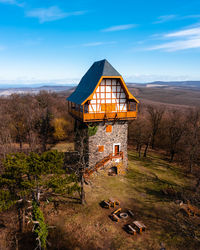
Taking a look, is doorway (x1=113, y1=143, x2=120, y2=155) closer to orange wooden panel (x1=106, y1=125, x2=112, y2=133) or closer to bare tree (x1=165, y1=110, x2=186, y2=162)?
orange wooden panel (x1=106, y1=125, x2=112, y2=133)

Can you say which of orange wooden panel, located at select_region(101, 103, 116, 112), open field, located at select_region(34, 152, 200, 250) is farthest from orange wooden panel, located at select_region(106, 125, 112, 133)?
open field, located at select_region(34, 152, 200, 250)

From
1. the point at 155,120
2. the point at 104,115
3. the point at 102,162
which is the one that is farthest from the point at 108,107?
the point at 155,120

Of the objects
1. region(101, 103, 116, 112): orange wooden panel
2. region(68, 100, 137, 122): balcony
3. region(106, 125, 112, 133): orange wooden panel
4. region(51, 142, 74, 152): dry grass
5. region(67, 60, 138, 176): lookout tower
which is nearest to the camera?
region(68, 100, 137, 122): balcony

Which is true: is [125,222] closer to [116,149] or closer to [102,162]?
[102,162]

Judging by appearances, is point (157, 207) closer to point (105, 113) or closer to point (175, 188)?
point (175, 188)

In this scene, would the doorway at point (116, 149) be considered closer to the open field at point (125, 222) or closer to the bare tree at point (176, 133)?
the open field at point (125, 222)

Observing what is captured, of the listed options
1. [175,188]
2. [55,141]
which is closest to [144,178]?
[175,188]
